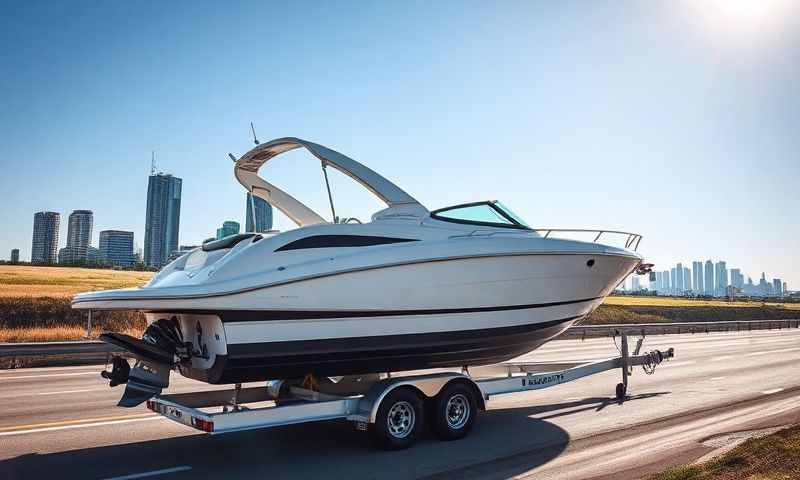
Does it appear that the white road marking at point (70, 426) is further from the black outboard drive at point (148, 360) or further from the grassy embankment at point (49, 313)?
the grassy embankment at point (49, 313)

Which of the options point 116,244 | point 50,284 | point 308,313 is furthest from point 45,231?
point 308,313

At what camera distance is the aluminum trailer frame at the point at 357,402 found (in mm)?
6410

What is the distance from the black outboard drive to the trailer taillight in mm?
716

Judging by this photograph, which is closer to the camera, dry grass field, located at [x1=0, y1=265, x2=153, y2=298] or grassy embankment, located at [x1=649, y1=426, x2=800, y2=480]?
grassy embankment, located at [x1=649, y1=426, x2=800, y2=480]

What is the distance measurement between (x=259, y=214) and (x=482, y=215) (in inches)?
136

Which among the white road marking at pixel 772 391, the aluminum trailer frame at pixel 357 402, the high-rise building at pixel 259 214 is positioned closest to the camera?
the aluminum trailer frame at pixel 357 402

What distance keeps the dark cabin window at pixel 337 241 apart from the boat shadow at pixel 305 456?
7.78 feet

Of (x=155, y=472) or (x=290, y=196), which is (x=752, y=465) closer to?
(x=155, y=472)

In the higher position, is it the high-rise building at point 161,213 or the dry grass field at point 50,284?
the high-rise building at point 161,213

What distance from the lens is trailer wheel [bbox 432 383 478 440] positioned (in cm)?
761

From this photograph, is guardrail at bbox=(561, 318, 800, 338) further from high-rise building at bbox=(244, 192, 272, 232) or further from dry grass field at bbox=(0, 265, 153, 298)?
high-rise building at bbox=(244, 192, 272, 232)

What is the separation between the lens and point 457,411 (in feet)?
25.8

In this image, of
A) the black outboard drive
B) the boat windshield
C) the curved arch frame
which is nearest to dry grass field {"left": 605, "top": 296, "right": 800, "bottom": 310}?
the boat windshield

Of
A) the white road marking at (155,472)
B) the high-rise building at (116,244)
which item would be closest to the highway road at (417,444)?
the white road marking at (155,472)
